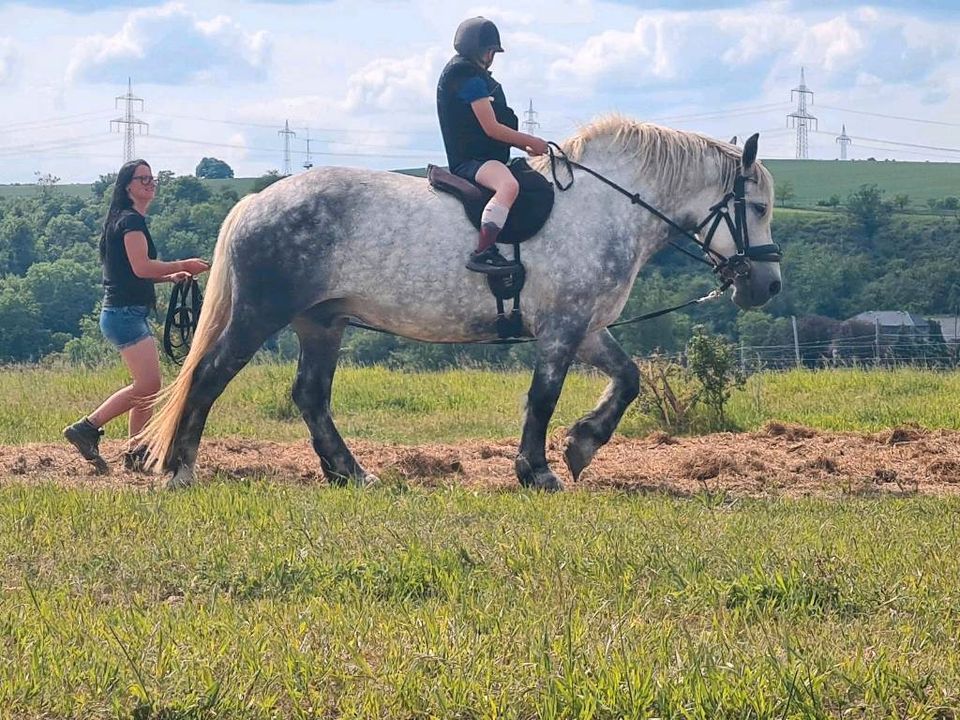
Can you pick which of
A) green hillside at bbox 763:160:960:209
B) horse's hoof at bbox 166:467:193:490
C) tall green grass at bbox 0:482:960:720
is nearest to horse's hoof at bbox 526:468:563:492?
tall green grass at bbox 0:482:960:720

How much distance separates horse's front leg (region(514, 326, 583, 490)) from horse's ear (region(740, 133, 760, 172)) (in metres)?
1.67

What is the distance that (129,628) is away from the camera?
16.1 feet

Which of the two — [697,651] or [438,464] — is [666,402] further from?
[697,651]

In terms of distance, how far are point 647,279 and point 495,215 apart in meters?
52.4

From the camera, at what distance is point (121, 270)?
32.2 ft

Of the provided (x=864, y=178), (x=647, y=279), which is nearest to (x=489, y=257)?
(x=647, y=279)

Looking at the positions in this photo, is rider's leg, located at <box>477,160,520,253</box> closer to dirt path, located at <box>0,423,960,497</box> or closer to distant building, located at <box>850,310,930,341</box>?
dirt path, located at <box>0,423,960,497</box>

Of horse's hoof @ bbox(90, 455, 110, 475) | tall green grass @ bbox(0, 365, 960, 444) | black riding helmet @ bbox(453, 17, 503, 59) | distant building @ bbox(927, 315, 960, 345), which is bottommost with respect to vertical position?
distant building @ bbox(927, 315, 960, 345)

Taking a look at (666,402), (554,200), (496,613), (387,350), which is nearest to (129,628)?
(496,613)

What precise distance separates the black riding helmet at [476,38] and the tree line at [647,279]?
98.1 feet

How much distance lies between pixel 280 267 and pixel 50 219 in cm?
7117

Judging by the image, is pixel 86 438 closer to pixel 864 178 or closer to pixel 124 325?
pixel 124 325

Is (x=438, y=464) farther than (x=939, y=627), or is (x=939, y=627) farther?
(x=438, y=464)

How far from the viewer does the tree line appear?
4962cm
